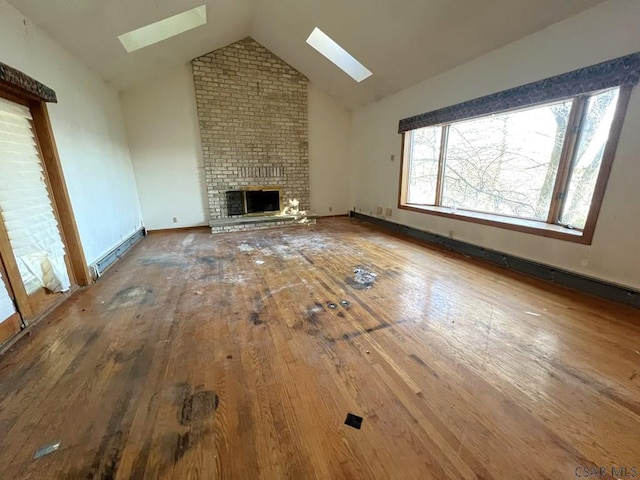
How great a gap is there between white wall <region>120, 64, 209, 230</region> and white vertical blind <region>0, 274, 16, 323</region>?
3.68 m

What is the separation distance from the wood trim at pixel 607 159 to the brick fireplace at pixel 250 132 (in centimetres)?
472

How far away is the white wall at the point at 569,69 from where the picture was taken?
224cm

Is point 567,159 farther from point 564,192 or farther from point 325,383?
point 325,383

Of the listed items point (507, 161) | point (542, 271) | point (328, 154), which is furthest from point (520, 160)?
point (328, 154)

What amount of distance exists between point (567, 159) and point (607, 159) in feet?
1.41

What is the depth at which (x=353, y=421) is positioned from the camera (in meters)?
1.30

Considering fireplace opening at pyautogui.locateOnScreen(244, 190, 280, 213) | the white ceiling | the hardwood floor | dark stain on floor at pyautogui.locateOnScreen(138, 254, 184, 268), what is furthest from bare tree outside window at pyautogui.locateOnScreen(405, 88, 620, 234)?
dark stain on floor at pyautogui.locateOnScreen(138, 254, 184, 268)

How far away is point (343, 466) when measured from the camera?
1.10 m

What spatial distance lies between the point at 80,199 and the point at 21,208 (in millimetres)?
870

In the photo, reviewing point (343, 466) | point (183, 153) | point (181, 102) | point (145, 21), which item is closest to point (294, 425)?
point (343, 466)

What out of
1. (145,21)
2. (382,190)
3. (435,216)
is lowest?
(435,216)

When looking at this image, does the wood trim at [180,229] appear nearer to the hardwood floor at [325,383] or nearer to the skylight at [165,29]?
the hardwood floor at [325,383]

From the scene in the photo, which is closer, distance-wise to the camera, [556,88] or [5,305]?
[5,305]

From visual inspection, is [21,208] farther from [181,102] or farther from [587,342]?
[587,342]
